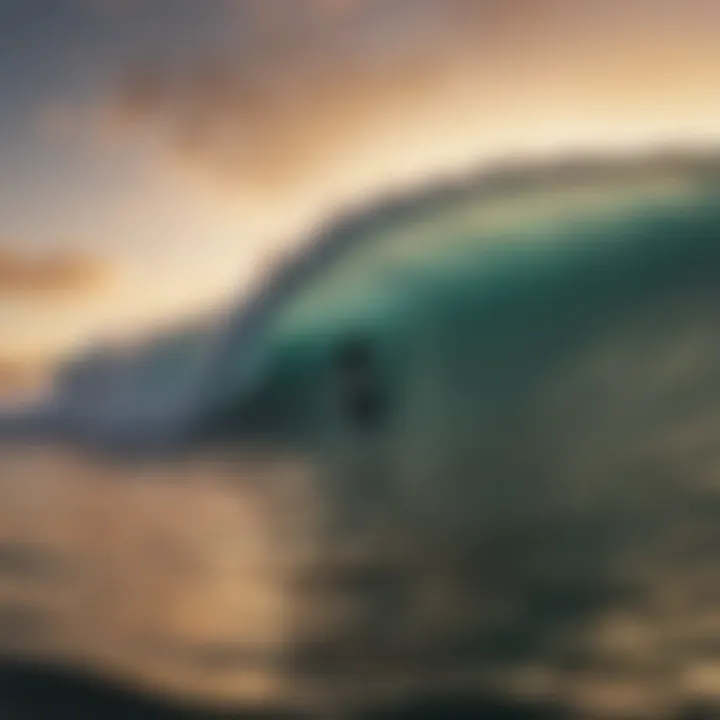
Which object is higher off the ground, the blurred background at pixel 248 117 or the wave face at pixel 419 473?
the blurred background at pixel 248 117

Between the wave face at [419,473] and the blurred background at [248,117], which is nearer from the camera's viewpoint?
the wave face at [419,473]

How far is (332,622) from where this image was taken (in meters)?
1.14

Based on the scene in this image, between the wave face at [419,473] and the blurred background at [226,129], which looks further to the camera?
the blurred background at [226,129]

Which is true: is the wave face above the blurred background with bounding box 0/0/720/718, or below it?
below

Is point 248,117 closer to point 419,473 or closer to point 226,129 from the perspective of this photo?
point 226,129

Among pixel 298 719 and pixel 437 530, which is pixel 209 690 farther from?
pixel 437 530

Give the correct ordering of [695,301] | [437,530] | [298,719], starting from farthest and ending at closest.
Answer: [695,301], [437,530], [298,719]

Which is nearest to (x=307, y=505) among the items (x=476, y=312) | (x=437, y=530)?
(x=437, y=530)

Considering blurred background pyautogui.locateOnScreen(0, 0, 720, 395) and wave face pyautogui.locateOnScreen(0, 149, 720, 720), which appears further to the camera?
blurred background pyautogui.locateOnScreen(0, 0, 720, 395)

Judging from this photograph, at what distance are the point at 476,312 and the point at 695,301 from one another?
24 cm

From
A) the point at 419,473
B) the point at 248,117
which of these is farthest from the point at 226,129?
the point at 419,473

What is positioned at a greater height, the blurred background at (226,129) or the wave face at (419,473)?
the blurred background at (226,129)

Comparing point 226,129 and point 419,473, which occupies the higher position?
point 226,129

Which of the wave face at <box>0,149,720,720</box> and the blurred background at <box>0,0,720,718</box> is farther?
the blurred background at <box>0,0,720,718</box>
